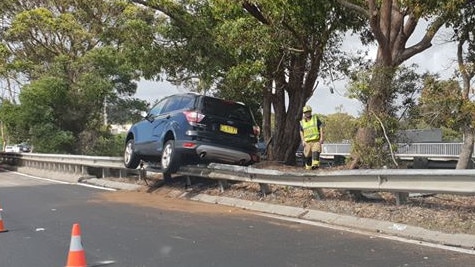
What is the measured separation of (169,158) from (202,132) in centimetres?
109

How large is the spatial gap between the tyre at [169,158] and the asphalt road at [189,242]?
5.03 feet

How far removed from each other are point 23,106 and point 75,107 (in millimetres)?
2735

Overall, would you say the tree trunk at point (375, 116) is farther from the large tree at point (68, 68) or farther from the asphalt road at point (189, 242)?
the large tree at point (68, 68)

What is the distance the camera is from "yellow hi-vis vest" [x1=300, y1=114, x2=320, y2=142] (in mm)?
12453

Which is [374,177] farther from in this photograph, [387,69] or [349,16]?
[349,16]

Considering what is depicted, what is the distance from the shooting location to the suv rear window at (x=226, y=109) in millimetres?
12828

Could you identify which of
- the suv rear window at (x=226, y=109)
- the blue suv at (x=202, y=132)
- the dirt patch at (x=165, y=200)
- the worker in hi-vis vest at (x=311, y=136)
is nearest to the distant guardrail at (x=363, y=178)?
the blue suv at (x=202, y=132)

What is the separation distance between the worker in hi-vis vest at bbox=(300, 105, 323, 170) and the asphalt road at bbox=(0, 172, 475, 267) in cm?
249

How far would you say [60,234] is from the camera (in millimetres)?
8805

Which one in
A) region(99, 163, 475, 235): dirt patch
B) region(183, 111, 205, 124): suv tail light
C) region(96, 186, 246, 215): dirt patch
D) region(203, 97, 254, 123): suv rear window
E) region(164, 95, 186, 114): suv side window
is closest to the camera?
region(99, 163, 475, 235): dirt patch

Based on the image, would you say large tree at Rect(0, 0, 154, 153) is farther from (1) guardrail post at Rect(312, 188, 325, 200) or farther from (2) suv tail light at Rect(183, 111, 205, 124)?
(1) guardrail post at Rect(312, 188, 325, 200)

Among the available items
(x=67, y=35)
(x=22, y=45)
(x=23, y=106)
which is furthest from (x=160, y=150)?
(x=22, y=45)

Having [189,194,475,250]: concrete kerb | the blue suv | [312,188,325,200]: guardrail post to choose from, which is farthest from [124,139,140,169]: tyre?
[312,188,325,200]: guardrail post

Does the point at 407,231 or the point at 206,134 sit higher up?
the point at 206,134
